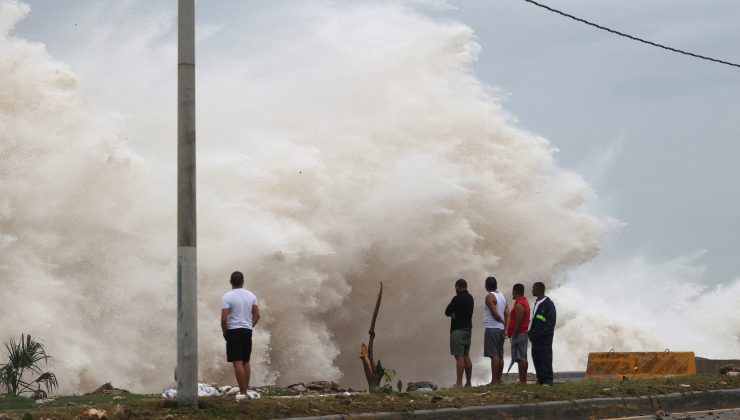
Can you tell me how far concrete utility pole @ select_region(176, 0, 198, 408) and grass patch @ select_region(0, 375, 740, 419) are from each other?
1.07 ft

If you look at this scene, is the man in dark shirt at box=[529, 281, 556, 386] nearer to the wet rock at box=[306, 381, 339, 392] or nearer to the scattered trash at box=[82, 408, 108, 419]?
the wet rock at box=[306, 381, 339, 392]

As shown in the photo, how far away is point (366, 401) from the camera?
11727 millimetres

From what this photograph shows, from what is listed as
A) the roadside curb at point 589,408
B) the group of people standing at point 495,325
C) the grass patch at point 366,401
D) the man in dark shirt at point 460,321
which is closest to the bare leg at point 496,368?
the group of people standing at point 495,325

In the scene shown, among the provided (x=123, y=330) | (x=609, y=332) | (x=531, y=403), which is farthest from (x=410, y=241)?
(x=609, y=332)

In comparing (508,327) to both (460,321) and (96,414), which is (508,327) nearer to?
(460,321)

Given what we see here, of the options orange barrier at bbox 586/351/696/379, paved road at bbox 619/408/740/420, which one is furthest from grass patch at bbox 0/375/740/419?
orange barrier at bbox 586/351/696/379

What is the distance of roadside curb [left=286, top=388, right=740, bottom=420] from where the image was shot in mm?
11211

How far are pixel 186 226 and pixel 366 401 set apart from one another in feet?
9.21

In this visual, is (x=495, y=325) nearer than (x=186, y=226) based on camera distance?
No

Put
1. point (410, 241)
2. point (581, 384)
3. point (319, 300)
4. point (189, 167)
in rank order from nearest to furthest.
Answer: point (189, 167), point (581, 384), point (319, 300), point (410, 241)

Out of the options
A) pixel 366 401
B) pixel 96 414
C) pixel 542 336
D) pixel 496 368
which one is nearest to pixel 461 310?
pixel 496 368

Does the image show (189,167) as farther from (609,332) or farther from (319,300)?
(609,332)

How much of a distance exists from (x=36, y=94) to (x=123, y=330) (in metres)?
5.77

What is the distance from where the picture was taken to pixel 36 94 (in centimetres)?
2473
